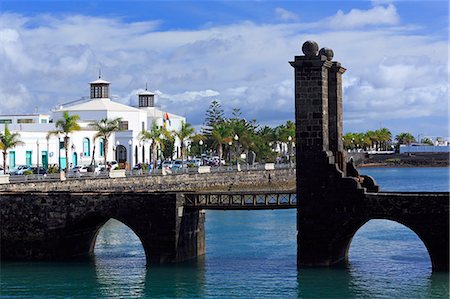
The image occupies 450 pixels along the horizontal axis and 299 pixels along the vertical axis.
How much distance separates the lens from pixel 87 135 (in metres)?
96.6

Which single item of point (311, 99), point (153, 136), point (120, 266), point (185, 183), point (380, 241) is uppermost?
point (153, 136)

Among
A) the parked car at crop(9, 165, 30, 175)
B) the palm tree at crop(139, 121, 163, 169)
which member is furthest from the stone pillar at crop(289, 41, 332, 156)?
the palm tree at crop(139, 121, 163, 169)

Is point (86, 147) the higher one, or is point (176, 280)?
point (86, 147)

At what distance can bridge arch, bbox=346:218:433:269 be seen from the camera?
42562 mm

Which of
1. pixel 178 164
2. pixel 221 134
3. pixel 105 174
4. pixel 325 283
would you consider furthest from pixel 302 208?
pixel 221 134

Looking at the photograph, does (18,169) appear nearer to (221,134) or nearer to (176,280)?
(221,134)

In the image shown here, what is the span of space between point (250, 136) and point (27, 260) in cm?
8375

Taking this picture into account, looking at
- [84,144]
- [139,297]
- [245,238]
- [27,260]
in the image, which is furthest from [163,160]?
[139,297]

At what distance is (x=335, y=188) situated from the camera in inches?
1465

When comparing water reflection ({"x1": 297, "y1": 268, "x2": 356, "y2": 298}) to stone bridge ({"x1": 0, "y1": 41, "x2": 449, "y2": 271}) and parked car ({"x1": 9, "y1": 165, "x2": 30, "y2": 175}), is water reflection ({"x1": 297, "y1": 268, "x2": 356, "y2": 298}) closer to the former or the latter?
stone bridge ({"x1": 0, "y1": 41, "x2": 449, "y2": 271})

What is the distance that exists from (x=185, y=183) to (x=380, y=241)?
39266mm

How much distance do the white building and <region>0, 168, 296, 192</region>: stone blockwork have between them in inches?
302

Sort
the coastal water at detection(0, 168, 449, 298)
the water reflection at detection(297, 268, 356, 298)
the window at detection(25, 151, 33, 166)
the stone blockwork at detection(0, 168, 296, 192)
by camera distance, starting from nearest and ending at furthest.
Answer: the water reflection at detection(297, 268, 356, 298) → the coastal water at detection(0, 168, 449, 298) → the stone blockwork at detection(0, 168, 296, 192) → the window at detection(25, 151, 33, 166)

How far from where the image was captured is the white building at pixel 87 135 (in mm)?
87875
